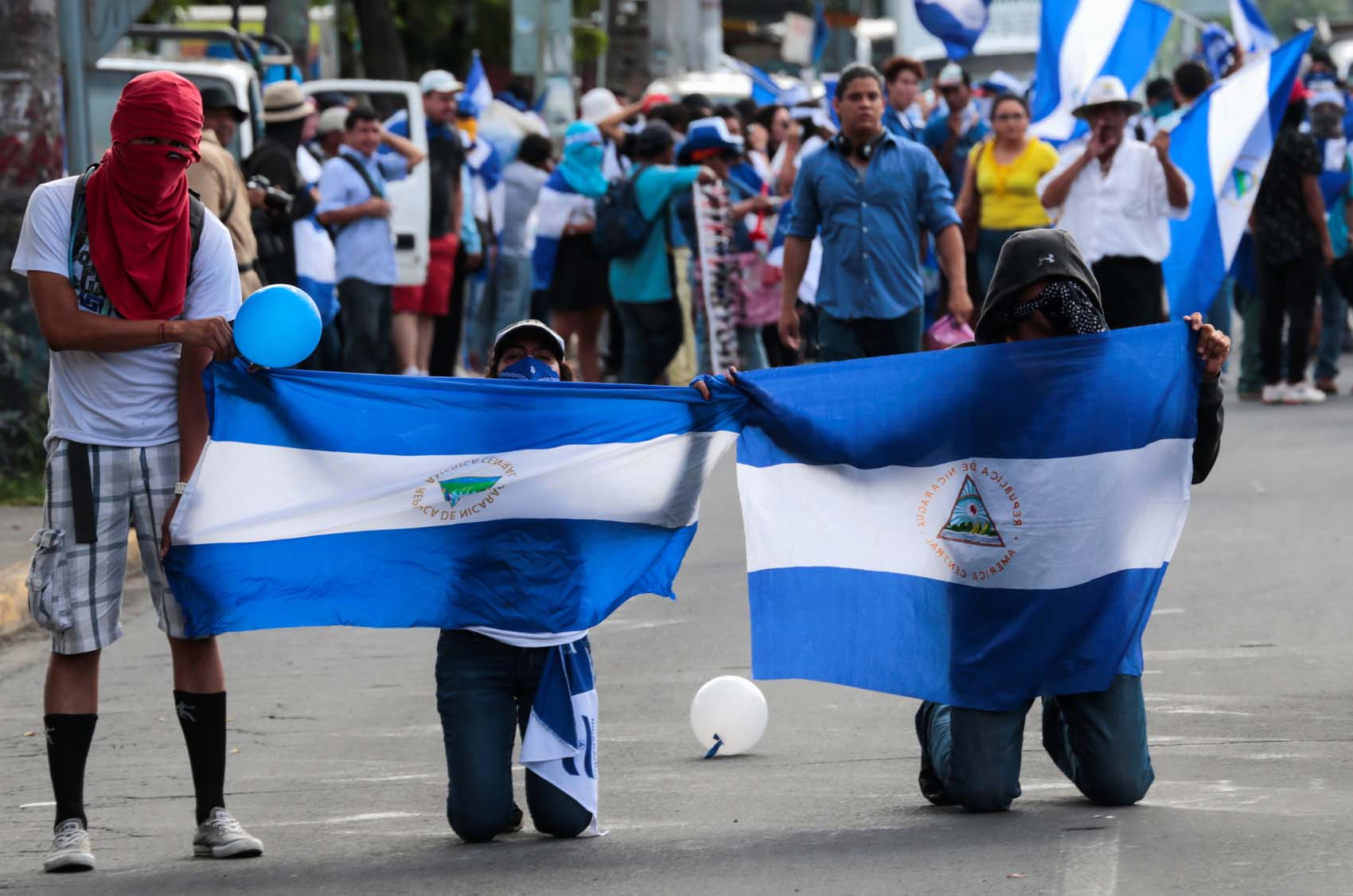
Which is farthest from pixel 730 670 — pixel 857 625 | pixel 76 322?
pixel 76 322

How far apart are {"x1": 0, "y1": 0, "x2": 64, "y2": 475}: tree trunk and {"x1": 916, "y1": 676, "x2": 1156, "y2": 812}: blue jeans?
702cm

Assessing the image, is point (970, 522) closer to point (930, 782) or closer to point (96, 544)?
point (930, 782)

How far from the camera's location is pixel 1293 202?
15.2 metres

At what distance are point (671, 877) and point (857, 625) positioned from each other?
1085 millimetres

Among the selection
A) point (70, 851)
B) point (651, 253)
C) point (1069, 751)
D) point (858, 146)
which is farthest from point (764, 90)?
point (70, 851)

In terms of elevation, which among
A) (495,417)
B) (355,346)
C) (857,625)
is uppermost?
(495,417)

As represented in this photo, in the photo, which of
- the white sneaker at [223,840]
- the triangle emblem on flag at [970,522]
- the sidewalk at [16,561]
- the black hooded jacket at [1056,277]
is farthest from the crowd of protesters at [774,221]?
the white sneaker at [223,840]

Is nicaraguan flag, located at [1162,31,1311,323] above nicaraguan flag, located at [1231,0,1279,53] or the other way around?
the other way around

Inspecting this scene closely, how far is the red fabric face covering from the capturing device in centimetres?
518

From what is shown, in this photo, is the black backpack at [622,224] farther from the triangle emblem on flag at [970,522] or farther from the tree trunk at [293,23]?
the triangle emblem on flag at [970,522]

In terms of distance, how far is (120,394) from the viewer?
17.4 ft

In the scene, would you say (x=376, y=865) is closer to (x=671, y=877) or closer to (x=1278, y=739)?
(x=671, y=877)

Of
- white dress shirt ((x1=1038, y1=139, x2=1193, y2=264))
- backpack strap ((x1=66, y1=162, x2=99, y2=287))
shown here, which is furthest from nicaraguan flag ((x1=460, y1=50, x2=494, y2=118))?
backpack strap ((x1=66, y1=162, x2=99, y2=287))

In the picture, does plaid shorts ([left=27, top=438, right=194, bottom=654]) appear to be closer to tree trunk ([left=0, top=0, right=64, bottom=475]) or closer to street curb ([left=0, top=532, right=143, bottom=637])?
street curb ([left=0, top=532, right=143, bottom=637])
